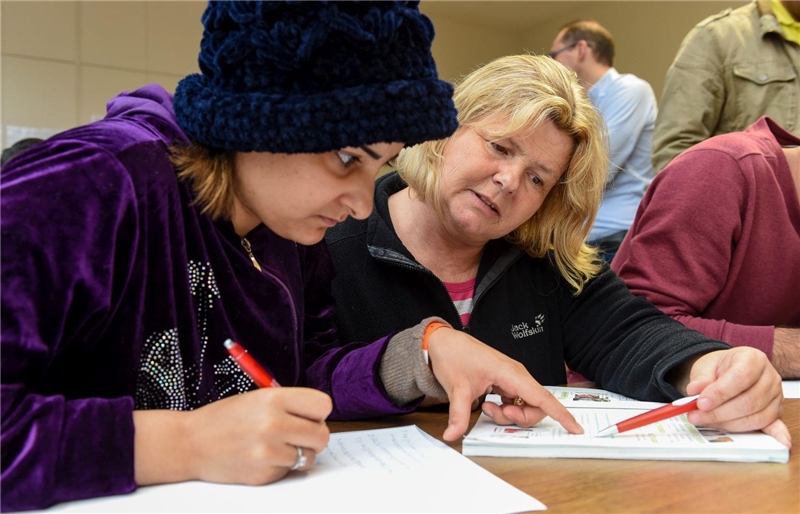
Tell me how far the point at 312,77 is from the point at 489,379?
0.46m

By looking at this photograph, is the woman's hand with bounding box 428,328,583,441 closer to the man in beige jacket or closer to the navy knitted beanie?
the navy knitted beanie

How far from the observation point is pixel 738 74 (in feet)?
7.94

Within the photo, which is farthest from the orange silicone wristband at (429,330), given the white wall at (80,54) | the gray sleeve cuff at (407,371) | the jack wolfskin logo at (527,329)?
the white wall at (80,54)

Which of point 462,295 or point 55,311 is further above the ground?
point 55,311

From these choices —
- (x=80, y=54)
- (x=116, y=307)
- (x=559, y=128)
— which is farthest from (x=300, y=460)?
(x=80, y=54)

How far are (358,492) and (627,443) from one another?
0.35 m

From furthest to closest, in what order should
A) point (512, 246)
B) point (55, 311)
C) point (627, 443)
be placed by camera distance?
point (512, 246) → point (627, 443) → point (55, 311)

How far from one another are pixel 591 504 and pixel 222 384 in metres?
0.44

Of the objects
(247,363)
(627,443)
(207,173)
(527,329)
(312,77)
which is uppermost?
(312,77)

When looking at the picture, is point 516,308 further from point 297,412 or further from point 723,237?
point 297,412

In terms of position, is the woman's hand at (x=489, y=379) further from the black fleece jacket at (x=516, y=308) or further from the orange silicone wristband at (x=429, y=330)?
the black fleece jacket at (x=516, y=308)

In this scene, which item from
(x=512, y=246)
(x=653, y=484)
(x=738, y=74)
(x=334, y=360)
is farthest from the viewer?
(x=738, y=74)

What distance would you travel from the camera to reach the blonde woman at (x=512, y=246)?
1373 millimetres

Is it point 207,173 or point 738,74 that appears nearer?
point 207,173
